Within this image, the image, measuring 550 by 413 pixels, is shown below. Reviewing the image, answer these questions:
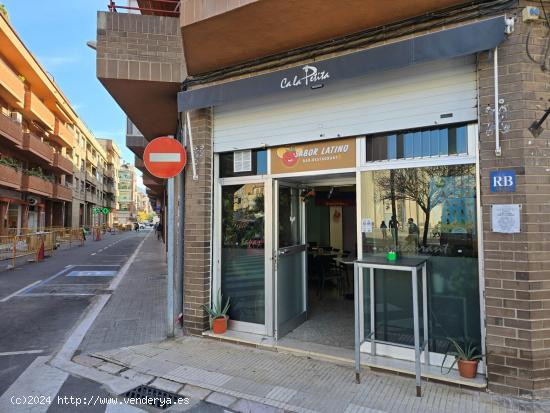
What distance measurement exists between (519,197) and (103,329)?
6.28 metres

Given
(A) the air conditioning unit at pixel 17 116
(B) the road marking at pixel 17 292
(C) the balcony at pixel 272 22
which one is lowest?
(B) the road marking at pixel 17 292

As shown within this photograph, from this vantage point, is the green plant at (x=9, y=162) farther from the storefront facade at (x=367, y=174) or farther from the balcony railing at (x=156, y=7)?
the storefront facade at (x=367, y=174)

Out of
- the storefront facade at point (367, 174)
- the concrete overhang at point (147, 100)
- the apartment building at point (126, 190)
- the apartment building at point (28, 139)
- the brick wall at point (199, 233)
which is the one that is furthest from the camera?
the apartment building at point (126, 190)

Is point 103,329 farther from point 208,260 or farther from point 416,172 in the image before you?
point 416,172

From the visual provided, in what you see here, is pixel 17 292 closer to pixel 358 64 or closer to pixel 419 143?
pixel 358 64

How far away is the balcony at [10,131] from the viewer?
75.2 ft

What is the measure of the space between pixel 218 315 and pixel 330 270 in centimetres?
386

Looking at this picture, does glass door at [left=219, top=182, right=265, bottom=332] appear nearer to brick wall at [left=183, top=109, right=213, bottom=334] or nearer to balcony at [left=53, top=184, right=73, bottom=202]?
brick wall at [left=183, top=109, right=213, bottom=334]

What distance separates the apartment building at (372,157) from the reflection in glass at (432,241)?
0.05 ft

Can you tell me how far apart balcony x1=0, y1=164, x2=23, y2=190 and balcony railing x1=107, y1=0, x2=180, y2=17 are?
65.9 feet

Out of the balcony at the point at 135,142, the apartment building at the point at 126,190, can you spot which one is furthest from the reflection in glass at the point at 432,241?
the apartment building at the point at 126,190

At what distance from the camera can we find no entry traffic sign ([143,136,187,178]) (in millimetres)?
5492

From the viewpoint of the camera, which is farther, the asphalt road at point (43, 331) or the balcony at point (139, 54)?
the balcony at point (139, 54)

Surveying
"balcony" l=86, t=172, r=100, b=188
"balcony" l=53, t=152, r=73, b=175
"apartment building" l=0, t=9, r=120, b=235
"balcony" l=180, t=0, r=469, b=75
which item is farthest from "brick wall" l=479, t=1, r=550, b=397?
"balcony" l=86, t=172, r=100, b=188
